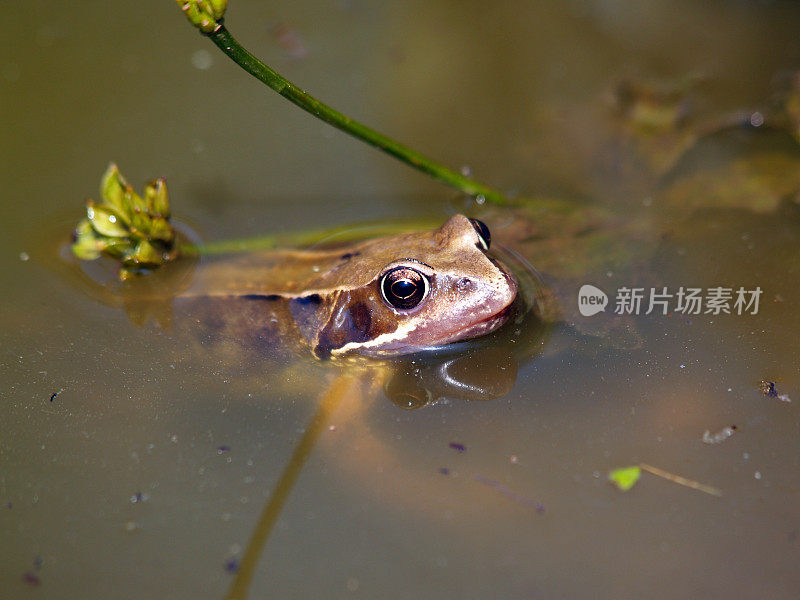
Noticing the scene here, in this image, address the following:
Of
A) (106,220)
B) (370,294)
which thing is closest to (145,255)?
(106,220)

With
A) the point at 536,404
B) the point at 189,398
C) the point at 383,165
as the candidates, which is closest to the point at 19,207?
the point at 189,398

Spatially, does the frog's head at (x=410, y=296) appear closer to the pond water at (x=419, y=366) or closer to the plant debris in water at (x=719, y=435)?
the pond water at (x=419, y=366)

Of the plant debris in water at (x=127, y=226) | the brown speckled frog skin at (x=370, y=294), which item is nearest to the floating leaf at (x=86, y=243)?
the plant debris in water at (x=127, y=226)

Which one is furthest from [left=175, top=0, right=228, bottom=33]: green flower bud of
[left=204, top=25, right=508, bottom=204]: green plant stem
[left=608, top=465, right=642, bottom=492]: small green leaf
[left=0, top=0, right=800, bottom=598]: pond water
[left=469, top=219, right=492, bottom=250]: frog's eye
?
[left=608, top=465, right=642, bottom=492]: small green leaf

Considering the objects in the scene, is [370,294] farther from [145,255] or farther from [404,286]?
[145,255]

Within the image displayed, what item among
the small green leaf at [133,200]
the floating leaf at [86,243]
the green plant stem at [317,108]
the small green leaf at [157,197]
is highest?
the green plant stem at [317,108]

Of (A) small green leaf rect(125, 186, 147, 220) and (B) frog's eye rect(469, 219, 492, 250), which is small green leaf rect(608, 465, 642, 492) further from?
(A) small green leaf rect(125, 186, 147, 220)
